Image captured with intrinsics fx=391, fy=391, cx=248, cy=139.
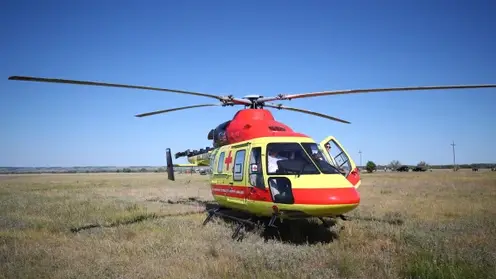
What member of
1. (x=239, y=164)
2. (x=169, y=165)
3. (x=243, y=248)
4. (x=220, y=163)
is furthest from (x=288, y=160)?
(x=169, y=165)

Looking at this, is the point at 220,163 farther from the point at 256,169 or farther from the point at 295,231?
the point at 295,231

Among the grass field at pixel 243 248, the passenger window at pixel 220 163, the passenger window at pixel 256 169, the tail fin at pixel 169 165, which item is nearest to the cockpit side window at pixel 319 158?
the passenger window at pixel 256 169

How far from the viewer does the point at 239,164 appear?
34.6ft

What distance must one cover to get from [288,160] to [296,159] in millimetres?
198

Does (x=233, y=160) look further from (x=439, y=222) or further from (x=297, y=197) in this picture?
(x=439, y=222)

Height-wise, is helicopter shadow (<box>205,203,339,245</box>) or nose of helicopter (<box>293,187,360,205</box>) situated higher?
nose of helicopter (<box>293,187,360,205</box>)

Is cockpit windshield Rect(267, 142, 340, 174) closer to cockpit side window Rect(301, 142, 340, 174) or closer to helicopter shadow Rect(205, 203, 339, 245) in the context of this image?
cockpit side window Rect(301, 142, 340, 174)

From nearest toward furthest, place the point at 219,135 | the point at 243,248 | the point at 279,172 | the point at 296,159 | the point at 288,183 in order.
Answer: the point at 243,248 → the point at 288,183 → the point at 279,172 → the point at 296,159 → the point at 219,135

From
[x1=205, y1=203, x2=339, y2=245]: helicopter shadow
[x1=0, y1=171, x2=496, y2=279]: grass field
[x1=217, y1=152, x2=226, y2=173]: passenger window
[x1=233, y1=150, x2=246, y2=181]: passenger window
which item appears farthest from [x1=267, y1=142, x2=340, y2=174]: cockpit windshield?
[x1=217, y1=152, x2=226, y2=173]: passenger window

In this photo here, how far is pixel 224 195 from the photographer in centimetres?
1166

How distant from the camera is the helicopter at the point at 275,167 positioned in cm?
834

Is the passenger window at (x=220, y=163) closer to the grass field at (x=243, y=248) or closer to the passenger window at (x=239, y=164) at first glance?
the passenger window at (x=239, y=164)

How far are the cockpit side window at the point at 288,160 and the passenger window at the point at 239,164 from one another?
1.05 m

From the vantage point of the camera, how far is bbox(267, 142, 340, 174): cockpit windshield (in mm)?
8953
